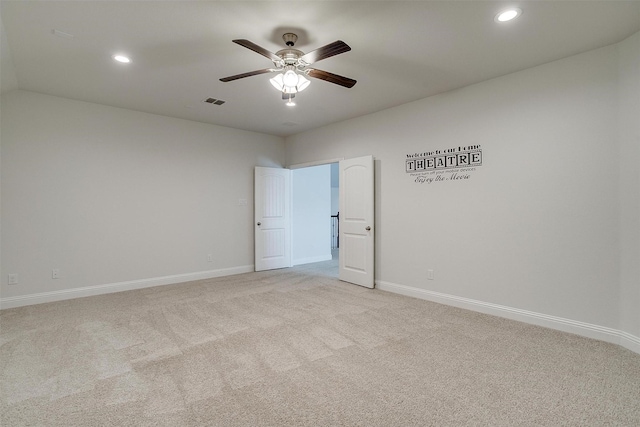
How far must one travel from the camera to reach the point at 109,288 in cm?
459

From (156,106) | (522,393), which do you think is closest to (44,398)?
(522,393)

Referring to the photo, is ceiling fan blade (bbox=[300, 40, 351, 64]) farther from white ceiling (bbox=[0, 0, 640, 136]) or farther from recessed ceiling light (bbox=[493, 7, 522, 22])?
recessed ceiling light (bbox=[493, 7, 522, 22])

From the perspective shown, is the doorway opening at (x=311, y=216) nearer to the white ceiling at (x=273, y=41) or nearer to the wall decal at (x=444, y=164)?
the wall decal at (x=444, y=164)

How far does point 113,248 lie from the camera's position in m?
4.64

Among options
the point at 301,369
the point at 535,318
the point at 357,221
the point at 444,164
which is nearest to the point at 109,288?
the point at 301,369

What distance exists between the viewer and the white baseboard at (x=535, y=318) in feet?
9.29

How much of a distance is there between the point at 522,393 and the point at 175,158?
544 cm

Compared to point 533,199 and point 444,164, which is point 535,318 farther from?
point 444,164

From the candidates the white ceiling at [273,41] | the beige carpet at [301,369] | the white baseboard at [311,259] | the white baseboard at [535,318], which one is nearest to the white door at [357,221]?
the white baseboard at [535,318]

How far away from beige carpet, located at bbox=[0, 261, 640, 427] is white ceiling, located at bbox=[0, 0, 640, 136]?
279 cm

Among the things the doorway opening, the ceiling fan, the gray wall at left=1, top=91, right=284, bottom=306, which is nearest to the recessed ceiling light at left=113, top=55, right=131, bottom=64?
the ceiling fan

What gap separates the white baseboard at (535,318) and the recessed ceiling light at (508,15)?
9.50 ft

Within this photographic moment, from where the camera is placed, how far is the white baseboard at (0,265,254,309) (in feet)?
13.0

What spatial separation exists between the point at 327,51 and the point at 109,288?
4562mm
